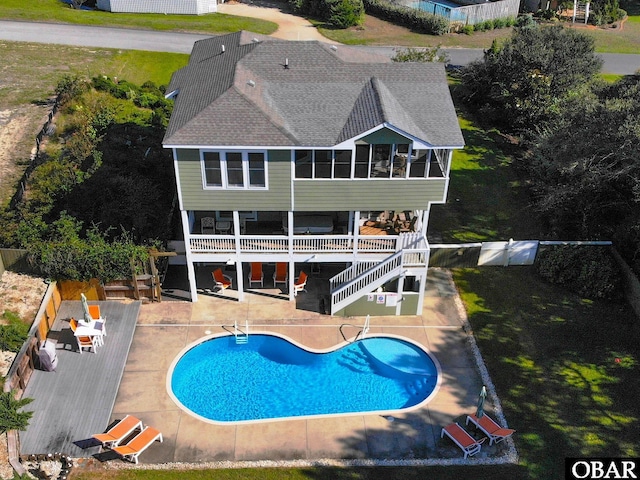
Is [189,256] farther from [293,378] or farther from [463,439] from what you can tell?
[463,439]

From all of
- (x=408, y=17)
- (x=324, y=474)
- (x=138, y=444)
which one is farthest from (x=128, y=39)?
(x=324, y=474)

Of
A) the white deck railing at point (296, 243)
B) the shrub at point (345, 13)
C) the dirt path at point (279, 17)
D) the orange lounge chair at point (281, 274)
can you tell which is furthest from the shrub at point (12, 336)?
the shrub at point (345, 13)

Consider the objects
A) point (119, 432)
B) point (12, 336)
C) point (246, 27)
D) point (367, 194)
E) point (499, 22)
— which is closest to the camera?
point (119, 432)

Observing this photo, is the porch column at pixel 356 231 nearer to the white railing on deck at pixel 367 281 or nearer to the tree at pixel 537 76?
the white railing on deck at pixel 367 281

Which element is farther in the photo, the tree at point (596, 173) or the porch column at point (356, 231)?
the tree at point (596, 173)

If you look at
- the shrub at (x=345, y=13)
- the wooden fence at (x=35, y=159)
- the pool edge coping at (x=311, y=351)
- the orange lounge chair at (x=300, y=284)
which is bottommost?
the pool edge coping at (x=311, y=351)

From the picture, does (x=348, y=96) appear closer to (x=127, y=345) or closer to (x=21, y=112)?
(x=127, y=345)
